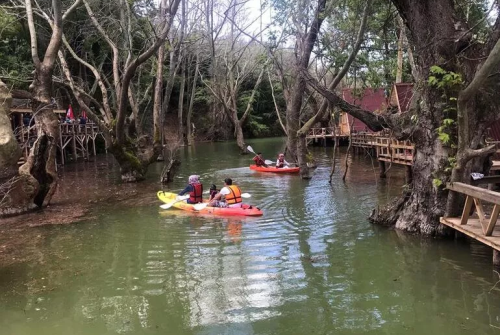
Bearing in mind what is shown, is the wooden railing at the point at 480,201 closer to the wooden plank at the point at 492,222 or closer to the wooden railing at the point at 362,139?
the wooden plank at the point at 492,222

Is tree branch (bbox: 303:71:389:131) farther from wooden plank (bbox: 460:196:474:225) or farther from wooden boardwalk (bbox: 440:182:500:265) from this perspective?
wooden plank (bbox: 460:196:474:225)

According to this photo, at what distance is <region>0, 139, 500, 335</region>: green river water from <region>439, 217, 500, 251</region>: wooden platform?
583 millimetres

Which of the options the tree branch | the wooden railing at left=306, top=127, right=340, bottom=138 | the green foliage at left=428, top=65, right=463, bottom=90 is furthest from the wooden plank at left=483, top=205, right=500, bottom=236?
the wooden railing at left=306, top=127, right=340, bottom=138

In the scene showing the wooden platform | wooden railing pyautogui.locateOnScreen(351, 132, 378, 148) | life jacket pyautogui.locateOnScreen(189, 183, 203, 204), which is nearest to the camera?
the wooden platform

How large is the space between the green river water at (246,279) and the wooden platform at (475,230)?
58 cm

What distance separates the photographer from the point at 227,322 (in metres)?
5.66

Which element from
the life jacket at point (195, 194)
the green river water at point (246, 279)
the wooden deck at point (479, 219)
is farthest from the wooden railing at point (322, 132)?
the wooden deck at point (479, 219)

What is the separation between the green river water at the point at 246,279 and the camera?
5.69 metres

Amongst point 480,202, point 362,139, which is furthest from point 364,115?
point 362,139

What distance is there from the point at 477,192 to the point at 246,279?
3.86 metres

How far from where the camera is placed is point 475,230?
287 inches

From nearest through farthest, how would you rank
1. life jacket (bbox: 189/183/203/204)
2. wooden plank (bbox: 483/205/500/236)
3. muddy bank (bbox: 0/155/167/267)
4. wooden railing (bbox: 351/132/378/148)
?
1. wooden plank (bbox: 483/205/500/236)
2. muddy bank (bbox: 0/155/167/267)
3. life jacket (bbox: 189/183/203/204)
4. wooden railing (bbox: 351/132/378/148)

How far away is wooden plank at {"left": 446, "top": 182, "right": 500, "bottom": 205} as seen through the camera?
21.1 feet

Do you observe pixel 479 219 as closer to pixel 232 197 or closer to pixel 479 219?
pixel 479 219
